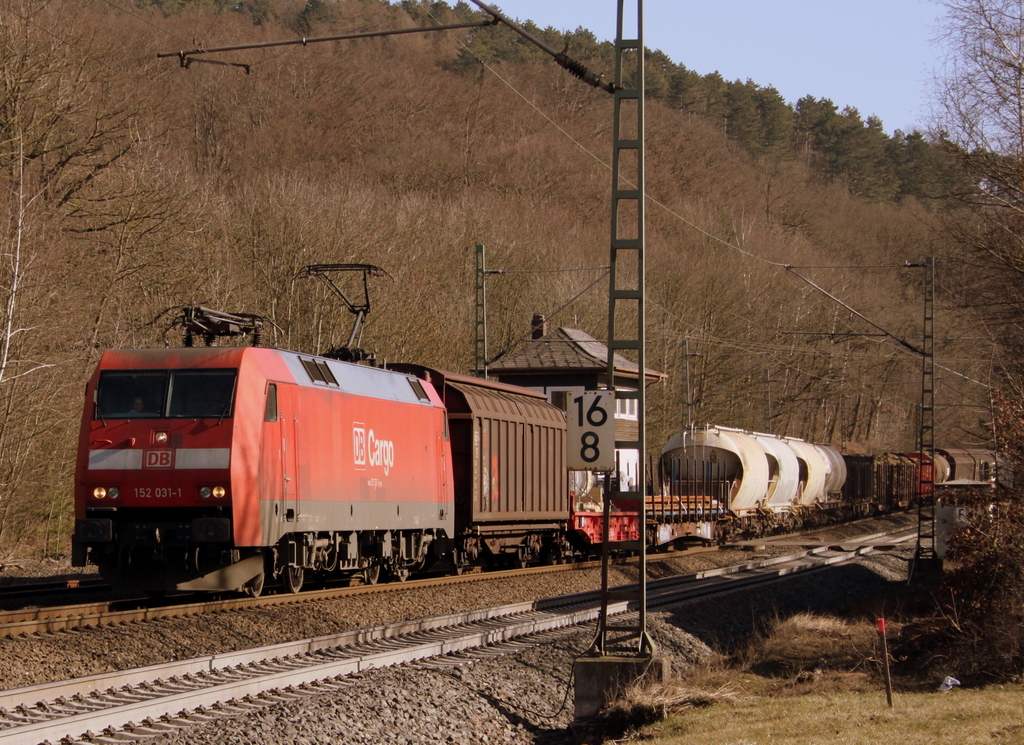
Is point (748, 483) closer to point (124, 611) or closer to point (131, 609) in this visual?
point (131, 609)

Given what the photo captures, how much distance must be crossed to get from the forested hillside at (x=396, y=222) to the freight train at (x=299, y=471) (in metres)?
5.10

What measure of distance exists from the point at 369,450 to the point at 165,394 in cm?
377

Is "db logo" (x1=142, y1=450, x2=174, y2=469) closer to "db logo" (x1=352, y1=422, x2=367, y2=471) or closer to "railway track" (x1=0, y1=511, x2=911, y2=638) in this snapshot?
"railway track" (x1=0, y1=511, x2=911, y2=638)

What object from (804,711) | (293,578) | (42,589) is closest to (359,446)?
(293,578)

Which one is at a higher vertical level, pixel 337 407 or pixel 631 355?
pixel 631 355

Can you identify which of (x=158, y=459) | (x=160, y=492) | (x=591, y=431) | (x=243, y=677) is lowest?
(x=243, y=677)

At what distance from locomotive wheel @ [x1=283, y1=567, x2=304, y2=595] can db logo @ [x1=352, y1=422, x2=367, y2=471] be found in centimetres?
167

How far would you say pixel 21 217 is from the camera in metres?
20.8

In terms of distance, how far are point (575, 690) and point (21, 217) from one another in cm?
1521

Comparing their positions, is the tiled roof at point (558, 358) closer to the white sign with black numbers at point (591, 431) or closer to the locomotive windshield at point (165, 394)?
the locomotive windshield at point (165, 394)

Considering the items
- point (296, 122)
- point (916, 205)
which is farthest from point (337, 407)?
point (916, 205)

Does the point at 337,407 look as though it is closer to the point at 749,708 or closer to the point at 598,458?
the point at 598,458

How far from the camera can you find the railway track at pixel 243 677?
7809 millimetres

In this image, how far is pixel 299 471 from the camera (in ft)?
47.3
